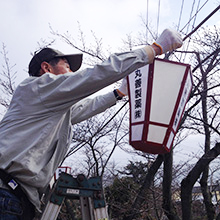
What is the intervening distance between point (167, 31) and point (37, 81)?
2.88 feet

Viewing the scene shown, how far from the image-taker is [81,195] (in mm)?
1733

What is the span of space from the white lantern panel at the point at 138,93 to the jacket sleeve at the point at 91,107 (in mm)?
280

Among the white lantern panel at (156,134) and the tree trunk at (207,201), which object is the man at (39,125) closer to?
the white lantern panel at (156,134)

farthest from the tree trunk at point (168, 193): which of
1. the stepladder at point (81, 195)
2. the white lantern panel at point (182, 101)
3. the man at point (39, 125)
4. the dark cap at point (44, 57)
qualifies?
the man at point (39, 125)

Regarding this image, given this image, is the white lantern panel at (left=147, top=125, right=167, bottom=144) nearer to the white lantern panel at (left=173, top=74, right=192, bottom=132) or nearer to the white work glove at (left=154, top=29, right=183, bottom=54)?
A: the white lantern panel at (left=173, top=74, right=192, bottom=132)

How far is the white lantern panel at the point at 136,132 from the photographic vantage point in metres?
2.16

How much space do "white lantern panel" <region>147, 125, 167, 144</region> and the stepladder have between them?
56 cm

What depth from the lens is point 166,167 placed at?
5.22 m

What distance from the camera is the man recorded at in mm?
1451

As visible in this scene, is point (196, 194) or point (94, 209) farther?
point (196, 194)

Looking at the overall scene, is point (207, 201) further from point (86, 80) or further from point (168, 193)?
point (86, 80)

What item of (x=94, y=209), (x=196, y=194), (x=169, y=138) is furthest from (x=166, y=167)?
(x=196, y=194)

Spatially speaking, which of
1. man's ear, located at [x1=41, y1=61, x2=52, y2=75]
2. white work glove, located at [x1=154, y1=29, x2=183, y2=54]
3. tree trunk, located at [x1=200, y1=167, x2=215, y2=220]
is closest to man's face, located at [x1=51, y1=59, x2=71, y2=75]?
man's ear, located at [x1=41, y1=61, x2=52, y2=75]

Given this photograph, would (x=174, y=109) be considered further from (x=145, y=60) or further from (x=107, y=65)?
(x=107, y=65)
